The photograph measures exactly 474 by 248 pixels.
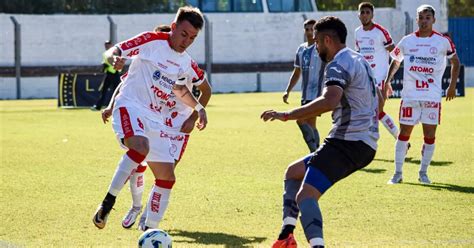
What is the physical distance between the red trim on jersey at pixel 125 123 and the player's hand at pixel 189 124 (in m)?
0.85

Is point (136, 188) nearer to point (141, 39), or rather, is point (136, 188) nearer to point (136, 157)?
point (136, 157)

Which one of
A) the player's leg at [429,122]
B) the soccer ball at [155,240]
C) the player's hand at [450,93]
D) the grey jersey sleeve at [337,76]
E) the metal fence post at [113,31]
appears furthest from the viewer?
the metal fence post at [113,31]

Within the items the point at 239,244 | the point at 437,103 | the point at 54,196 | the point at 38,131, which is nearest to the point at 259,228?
the point at 239,244

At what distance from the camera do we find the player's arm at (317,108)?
24.3 feet

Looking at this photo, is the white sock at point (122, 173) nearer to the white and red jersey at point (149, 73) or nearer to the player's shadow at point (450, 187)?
the white and red jersey at point (149, 73)

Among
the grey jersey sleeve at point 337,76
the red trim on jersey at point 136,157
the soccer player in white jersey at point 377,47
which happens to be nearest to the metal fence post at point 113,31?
the soccer player in white jersey at point 377,47

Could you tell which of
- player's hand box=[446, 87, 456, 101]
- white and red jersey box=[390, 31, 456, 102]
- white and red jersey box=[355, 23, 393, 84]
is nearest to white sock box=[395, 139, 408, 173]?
white and red jersey box=[390, 31, 456, 102]

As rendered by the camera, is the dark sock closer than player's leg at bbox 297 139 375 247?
No

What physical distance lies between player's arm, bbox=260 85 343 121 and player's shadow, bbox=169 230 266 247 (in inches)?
70.7

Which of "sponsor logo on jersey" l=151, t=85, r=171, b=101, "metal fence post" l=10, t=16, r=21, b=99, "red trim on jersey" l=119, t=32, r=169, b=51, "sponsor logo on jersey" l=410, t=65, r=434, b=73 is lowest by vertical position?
"metal fence post" l=10, t=16, r=21, b=99

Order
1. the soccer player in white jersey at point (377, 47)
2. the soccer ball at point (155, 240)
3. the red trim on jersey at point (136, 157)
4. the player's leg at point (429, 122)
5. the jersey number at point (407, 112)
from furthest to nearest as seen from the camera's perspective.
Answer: the soccer player in white jersey at point (377, 47)
the jersey number at point (407, 112)
the player's leg at point (429, 122)
the red trim on jersey at point (136, 157)
the soccer ball at point (155, 240)

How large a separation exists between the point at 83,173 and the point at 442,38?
5.06m

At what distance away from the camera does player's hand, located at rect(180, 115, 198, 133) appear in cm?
977

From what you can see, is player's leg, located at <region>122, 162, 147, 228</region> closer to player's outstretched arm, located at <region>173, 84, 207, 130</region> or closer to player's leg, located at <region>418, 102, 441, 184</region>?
player's outstretched arm, located at <region>173, 84, 207, 130</region>
